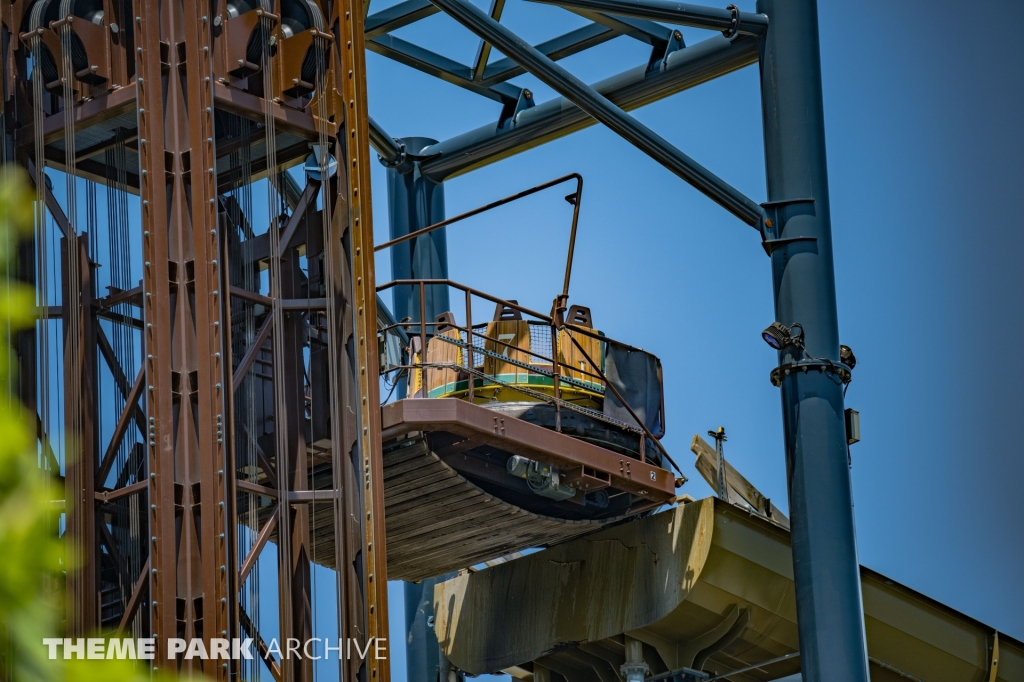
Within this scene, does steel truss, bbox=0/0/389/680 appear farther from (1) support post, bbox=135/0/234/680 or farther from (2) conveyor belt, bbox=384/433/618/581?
(2) conveyor belt, bbox=384/433/618/581

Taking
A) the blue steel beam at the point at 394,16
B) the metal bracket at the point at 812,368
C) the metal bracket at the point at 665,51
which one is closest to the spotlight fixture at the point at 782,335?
the metal bracket at the point at 812,368

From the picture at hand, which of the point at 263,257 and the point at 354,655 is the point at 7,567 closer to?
the point at 354,655

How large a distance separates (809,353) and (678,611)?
12.4 feet

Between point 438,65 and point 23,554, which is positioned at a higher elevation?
point 438,65

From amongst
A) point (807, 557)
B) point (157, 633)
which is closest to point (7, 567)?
point (157, 633)

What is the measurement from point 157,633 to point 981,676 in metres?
13.3

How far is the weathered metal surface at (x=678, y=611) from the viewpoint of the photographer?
2067cm

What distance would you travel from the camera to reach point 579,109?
25234mm

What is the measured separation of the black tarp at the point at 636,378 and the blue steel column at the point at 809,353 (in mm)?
2022

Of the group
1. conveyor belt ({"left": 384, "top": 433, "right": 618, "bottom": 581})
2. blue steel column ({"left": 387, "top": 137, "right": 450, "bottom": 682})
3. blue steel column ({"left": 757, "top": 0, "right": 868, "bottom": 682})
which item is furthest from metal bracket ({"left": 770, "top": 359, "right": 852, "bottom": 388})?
blue steel column ({"left": 387, "top": 137, "right": 450, "bottom": 682})

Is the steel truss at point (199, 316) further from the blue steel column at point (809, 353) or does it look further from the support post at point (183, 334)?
the blue steel column at point (809, 353)

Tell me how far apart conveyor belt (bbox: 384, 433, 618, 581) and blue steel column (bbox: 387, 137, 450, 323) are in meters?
5.39

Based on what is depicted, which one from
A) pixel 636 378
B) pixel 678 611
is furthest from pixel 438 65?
pixel 678 611

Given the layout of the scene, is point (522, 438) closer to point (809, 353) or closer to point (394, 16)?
point (809, 353)
